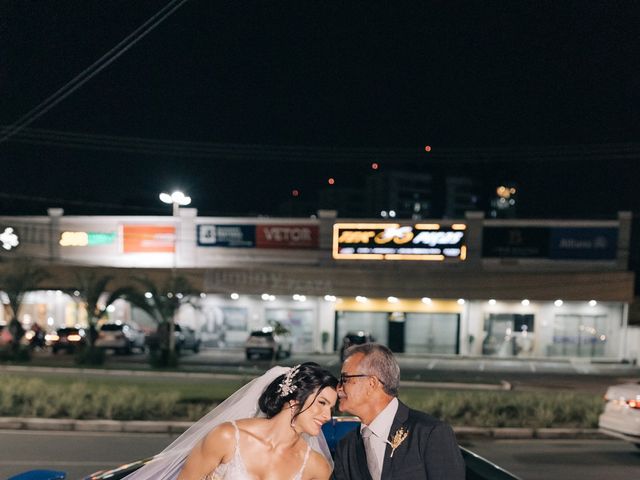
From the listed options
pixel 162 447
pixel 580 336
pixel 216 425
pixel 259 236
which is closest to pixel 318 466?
pixel 216 425

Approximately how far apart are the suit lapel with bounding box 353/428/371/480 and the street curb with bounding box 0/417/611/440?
9149 millimetres

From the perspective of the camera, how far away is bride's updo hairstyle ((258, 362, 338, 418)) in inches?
103

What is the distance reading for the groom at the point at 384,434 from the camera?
2438 millimetres

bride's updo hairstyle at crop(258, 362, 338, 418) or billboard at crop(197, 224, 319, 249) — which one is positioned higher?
bride's updo hairstyle at crop(258, 362, 338, 418)

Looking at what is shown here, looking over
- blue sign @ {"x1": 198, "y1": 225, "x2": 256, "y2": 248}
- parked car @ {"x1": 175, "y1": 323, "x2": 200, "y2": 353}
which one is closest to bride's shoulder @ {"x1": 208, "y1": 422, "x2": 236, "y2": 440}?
parked car @ {"x1": 175, "y1": 323, "x2": 200, "y2": 353}

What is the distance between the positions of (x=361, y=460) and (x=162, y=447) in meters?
8.01

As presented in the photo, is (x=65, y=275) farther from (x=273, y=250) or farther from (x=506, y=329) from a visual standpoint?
(x=506, y=329)

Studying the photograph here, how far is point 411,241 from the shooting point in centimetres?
3064

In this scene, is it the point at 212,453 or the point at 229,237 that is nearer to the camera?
the point at 212,453

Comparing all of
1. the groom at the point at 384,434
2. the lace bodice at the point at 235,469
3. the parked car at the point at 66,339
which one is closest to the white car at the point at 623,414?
the groom at the point at 384,434

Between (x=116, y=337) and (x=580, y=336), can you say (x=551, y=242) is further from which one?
(x=116, y=337)

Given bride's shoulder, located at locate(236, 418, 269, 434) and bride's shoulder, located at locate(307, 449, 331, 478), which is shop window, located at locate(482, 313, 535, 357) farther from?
bride's shoulder, located at locate(236, 418, 269, 434)

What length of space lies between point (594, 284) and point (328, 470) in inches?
1165

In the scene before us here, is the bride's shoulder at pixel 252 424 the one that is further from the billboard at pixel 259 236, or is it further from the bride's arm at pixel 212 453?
the billboard at pixel 259 236
